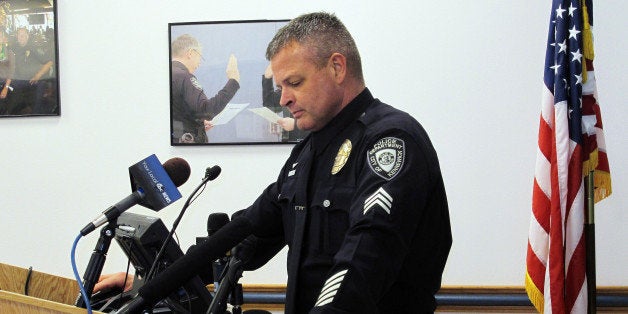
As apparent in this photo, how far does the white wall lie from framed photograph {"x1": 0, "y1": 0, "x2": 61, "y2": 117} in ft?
0.20

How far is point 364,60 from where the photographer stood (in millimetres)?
3410

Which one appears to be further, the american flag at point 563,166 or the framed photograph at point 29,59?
the framed photograph at point 29,59

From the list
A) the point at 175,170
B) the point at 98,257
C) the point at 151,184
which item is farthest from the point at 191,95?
the point at 98,257

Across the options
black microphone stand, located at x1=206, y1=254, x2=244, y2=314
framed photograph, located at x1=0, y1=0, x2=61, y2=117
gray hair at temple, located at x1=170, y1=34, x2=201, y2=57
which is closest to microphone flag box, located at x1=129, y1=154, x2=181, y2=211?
black microphone stand, located at x1=206, y1=254, x2=244, y2=314

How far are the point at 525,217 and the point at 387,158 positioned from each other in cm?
215

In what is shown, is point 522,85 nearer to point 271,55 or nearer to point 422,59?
point 422,59

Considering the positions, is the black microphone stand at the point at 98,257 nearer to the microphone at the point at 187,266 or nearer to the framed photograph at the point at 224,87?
the microphone at the point at 187,266

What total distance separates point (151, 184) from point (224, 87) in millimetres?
1885

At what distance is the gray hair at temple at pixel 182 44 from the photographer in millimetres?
3473

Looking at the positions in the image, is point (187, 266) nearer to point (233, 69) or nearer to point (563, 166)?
point (563, 166)

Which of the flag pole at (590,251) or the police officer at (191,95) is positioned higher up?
the police officer at (191,95)

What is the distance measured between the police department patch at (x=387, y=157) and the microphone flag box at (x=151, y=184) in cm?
57

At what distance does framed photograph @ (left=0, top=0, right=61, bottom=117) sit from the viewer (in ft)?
11.7

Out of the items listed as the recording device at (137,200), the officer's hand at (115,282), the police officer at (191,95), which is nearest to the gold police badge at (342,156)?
the recording device at (137,200)
